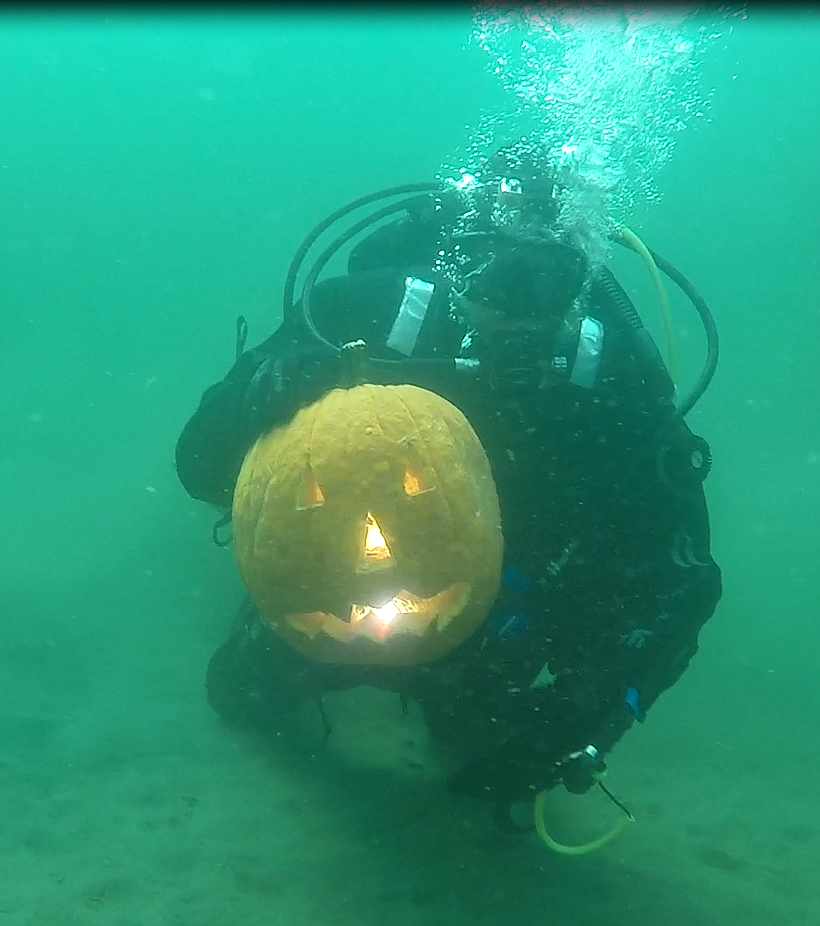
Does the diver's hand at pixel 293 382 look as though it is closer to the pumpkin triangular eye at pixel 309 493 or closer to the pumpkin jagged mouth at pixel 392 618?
the pumpkin triangular eye at pixel 309 493

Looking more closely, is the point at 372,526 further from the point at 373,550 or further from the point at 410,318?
the point at 410,318

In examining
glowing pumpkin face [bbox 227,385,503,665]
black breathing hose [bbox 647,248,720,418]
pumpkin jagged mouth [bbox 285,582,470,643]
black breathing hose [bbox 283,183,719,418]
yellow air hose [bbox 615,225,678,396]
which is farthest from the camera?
yellow air hose [bbox 615,225,678,396]

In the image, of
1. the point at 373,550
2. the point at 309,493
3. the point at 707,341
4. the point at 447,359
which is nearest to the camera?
the point at 309,493

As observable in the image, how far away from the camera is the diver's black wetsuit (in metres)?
3.00

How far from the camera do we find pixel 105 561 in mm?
9211

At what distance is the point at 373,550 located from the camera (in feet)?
8.70

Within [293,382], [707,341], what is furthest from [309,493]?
[707,341]

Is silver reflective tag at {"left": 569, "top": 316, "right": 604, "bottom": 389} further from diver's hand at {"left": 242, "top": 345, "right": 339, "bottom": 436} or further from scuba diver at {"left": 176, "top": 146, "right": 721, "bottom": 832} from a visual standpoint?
diver's hand at {"left": 242, "top": 345, "right": 339, "bottom": 436}

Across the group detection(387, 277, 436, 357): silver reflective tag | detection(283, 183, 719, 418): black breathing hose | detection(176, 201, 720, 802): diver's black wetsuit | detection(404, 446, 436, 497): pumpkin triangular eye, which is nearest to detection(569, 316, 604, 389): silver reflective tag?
detection(176, 201, 720, 802): diver's black wetsuit

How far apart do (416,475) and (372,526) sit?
293 mm

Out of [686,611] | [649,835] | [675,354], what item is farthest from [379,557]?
[649,835]

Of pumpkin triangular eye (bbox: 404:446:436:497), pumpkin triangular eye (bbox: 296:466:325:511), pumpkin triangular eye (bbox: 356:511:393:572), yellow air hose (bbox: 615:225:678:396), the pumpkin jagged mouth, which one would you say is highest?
yellow air hose (bbox: 615:225:678:396)

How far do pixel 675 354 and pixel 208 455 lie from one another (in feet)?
8.60

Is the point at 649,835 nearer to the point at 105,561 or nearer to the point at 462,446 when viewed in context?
the point at 462,446
